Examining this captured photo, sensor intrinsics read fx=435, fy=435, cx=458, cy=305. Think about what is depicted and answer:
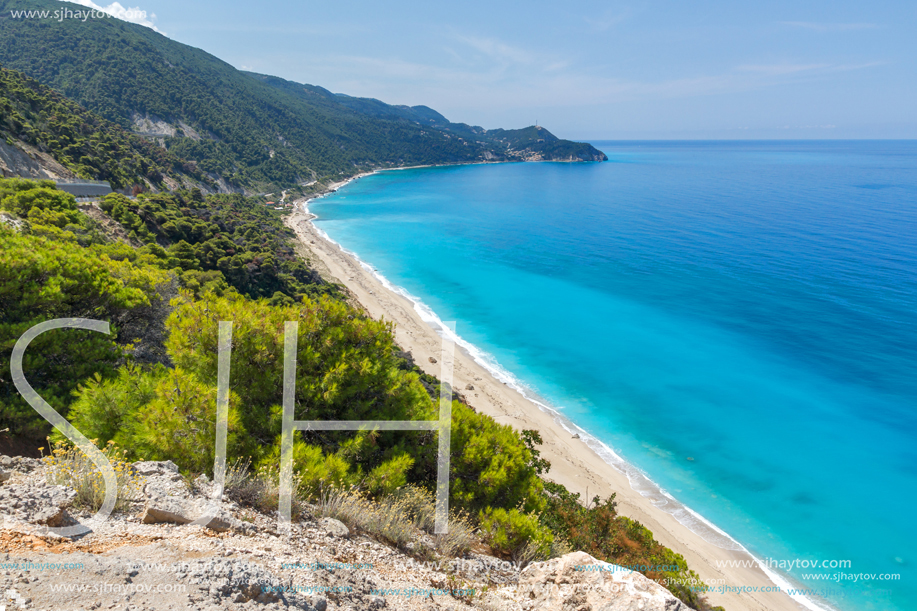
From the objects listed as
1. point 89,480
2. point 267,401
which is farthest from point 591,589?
point 89,480

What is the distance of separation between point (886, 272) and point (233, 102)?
151m

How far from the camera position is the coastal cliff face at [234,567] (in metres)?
4.01

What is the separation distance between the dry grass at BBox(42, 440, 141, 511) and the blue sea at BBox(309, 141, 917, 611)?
20414mm

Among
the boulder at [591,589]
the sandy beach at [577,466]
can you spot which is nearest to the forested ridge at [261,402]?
the boulder at [591,589]

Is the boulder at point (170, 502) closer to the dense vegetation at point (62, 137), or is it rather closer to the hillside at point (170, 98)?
the dense vegetation at point (62, 137)

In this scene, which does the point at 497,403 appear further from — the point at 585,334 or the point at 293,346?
the point at 293,346

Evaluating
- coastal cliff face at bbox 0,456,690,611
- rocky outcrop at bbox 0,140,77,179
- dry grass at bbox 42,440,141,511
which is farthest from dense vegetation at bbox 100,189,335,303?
coastal cliff face at bbox 0,456,690,611

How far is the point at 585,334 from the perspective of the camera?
121 ft

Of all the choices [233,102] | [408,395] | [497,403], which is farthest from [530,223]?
[233,102]

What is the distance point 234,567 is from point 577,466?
63.5 ft

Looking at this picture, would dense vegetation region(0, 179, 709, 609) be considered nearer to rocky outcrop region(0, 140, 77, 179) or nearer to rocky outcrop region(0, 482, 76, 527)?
rocky outcrop region(0, 482, 76, 527)

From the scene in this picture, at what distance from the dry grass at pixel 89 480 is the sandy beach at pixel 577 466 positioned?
682 inches

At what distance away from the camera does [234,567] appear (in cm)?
446

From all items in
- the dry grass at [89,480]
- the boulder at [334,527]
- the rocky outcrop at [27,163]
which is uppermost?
the rocky outcrop at [27,163]
